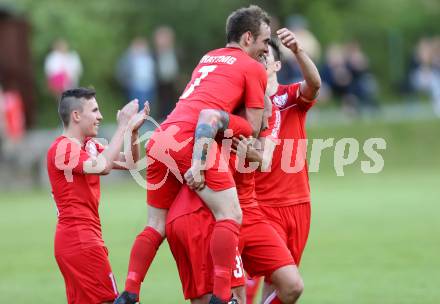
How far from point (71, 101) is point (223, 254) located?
5.81 feet

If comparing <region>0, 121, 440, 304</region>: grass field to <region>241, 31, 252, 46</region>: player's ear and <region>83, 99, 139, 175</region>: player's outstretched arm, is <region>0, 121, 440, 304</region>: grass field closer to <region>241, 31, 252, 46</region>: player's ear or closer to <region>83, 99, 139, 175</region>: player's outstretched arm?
<region>83, 99, 139, 175</region>: player's outstretched arm

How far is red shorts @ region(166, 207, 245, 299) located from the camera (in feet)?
25.6

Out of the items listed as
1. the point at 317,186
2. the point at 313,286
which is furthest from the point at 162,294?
the point at 317,186

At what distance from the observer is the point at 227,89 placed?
25.9ft

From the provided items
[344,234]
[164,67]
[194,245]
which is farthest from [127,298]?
[164,67]

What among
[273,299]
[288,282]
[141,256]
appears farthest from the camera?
[273,299]

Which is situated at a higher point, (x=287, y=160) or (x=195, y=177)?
(x=287, y=160)

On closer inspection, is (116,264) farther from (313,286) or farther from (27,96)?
(27,96)

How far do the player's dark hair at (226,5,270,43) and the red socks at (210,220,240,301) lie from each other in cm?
147

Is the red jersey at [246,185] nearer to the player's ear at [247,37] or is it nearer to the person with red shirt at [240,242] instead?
the person with red shirt at [240,242]

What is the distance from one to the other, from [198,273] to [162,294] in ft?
10.9

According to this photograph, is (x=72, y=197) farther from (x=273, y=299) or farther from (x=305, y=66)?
(x=305, y=66)

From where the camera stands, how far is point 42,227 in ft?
57.7

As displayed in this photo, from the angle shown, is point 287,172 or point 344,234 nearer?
point 287,172
